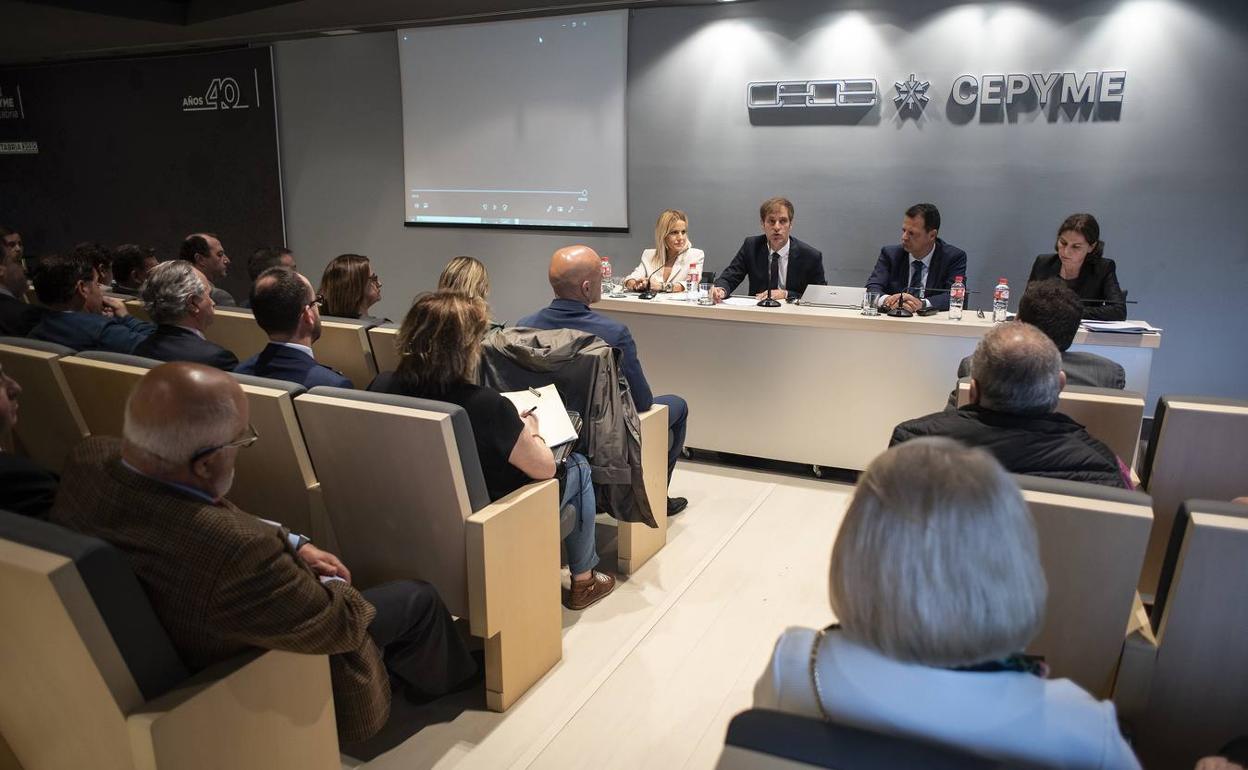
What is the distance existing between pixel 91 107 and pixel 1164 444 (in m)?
10.7

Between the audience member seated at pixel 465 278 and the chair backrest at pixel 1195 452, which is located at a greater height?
the audience member seated at pixel 465 278

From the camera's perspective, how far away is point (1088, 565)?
5.49 ft

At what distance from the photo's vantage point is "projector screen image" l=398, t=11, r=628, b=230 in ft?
21.1

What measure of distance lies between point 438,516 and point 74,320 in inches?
91.6

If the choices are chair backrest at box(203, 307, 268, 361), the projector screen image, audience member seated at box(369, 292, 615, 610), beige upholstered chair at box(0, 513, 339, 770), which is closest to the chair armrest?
beige upholstered chair at box(0, 513, 339, 770)

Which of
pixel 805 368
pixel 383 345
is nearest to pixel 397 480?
pixel 383 345

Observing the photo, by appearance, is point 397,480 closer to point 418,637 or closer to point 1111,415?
point 418,637

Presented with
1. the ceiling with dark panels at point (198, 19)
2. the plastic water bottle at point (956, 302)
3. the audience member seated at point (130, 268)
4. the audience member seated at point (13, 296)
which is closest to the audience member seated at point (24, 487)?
the audience member seated at point (13, 296)

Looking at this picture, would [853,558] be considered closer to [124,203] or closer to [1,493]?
[1,493]

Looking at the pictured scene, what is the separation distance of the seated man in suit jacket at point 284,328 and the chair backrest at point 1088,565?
6.85ft

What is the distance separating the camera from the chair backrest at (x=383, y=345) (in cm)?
340

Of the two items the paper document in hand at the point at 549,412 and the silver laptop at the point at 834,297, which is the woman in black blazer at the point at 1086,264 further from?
the paper document in hand at the point at 549,412

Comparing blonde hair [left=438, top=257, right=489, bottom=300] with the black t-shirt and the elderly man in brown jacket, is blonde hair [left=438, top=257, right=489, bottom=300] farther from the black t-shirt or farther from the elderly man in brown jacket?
the elderly man in brown jacket

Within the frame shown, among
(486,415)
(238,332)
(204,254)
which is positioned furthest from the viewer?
(204,254)
